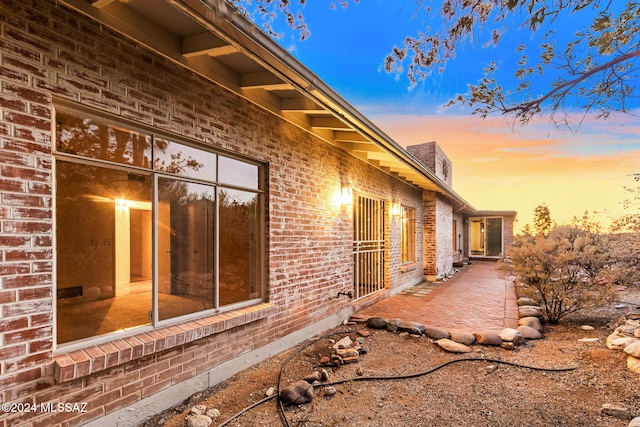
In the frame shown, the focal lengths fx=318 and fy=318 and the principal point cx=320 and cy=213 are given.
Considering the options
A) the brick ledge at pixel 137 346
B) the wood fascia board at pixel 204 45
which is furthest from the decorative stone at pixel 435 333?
the wood fascia board at pixel 204 45

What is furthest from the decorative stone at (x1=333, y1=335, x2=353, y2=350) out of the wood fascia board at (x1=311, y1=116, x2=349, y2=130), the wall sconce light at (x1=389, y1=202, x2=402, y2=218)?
the wall sconce light at (x1=389, y1=202, x2=402, y2=218)

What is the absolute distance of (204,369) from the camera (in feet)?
11.9

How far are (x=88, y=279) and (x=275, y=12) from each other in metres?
3.88

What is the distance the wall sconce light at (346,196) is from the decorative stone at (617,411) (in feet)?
15.3

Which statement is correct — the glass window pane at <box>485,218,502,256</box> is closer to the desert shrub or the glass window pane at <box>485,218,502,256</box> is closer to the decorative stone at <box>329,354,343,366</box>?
the desert shrub

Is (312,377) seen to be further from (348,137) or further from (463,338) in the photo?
(348,137)

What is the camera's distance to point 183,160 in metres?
3.58

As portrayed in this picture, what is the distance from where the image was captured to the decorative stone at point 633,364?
3.92 metres

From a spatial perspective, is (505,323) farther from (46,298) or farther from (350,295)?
(46,298)

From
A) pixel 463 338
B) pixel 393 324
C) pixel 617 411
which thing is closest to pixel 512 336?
pixel 463 338

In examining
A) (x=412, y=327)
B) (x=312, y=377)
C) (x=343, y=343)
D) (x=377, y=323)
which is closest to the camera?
(x=312, y=377)

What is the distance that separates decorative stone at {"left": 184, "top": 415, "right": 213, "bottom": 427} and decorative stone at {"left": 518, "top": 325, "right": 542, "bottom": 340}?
519 cm

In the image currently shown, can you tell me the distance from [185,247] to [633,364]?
576cm

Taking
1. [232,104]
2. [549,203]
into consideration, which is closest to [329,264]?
[232,104]
